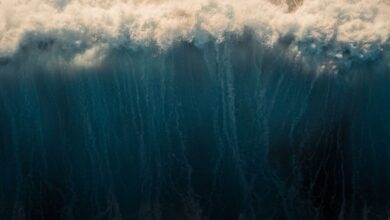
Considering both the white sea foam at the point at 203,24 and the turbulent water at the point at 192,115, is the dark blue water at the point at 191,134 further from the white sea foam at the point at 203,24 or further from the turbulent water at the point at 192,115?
the white sea foam at the point at 203,24

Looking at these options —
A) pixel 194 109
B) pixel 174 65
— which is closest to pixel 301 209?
pixel 194 109

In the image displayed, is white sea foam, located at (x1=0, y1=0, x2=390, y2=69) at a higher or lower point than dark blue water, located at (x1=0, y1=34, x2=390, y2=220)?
higher

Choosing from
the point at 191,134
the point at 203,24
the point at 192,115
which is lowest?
the point at 191,134

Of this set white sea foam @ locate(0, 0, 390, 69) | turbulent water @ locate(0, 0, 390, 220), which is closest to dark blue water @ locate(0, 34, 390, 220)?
turbulent water @ locate(0, 0, 390, 220)

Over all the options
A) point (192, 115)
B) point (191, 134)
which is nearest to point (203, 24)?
point (192, 115)

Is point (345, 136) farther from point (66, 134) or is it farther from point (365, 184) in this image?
point (66, 134)

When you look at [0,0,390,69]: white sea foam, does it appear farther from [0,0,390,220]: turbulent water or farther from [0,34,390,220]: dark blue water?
[0,34,390,220]: dark blue water

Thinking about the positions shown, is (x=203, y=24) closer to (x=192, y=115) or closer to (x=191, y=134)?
(x=192, y=115)
